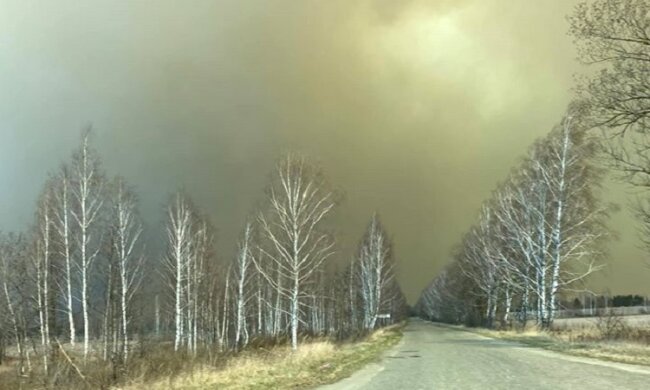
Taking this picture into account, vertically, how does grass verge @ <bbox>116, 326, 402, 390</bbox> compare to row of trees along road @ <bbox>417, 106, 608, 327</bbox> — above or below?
below

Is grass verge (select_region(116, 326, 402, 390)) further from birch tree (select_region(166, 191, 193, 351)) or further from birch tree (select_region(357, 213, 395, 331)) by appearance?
birch tree (select_region(357, 213, 395, 331))

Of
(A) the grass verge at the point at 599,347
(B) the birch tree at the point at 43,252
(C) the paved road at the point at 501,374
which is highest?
(B) the birch tree at the point at 43,252

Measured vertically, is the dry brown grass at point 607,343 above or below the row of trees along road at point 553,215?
below

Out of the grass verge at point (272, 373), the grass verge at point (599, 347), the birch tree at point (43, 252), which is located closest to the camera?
the grass verge at point (272, 373)

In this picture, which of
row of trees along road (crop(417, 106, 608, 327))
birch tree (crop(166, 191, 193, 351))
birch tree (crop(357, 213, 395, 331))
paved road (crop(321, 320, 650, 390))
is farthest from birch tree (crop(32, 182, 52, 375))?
birch tree (crop(357, 213, 395, 331))

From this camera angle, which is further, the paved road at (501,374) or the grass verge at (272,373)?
the grass verge at (272,373)

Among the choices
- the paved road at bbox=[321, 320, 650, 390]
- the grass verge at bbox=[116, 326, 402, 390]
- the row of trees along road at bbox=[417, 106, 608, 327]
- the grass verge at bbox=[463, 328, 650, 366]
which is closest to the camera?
the paved road at bbox=[321, 320, 650, 390]

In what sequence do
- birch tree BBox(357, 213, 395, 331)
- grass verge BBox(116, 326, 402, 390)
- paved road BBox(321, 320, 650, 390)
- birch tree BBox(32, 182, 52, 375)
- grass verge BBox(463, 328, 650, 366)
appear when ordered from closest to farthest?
paved road BBox(321, 320, 650, 390) → grass verge BBox(116, 326, 402, 390) → grass verge BBox(463, 328, 650, 366) → birch tree BBox(32, 182, 52, 375) → birch tree BBox(357, 213, 395, 331)

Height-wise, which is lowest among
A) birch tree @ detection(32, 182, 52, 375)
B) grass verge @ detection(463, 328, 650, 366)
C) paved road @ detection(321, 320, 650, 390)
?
grass verge @ detection(463, 328, 650, 366)

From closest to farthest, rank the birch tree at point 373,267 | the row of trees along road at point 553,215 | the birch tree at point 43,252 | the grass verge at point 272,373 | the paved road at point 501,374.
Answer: the paved road at point 501,374
the grass verge at point 272,373
the birch tree at point 43,252
the row of trees along road at point 553,215
the birch tree at point 373,267

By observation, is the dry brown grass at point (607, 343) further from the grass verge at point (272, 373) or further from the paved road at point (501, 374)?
the grass verge at point (272, 373)

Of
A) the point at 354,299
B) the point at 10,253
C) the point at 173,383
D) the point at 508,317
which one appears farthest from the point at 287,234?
the point at 354,299

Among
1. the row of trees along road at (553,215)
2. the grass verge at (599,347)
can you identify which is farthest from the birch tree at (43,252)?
the row of trees along road at (553,215)

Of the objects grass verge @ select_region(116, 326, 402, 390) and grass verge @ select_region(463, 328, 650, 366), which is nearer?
grass verge @ select_region(116, 326, 402, 390)
